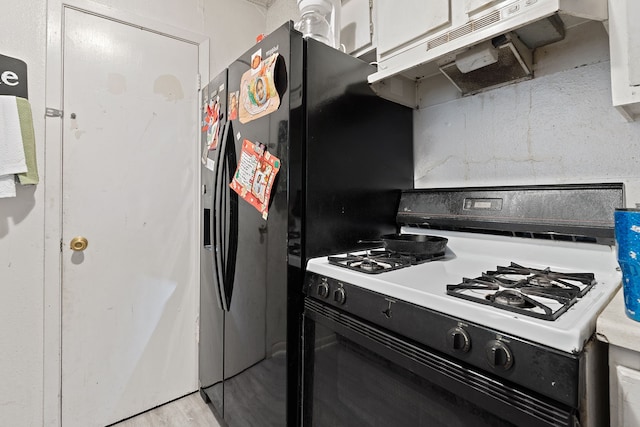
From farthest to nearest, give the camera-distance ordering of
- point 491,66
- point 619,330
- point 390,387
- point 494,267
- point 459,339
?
point 491,66
point 494,267
point 390,387
point 459,339
point 619,330

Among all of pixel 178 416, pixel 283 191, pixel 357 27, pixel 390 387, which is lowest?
pixel 178 416

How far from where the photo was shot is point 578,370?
0.52m

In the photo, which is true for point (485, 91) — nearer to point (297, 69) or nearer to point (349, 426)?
point (297, 69)

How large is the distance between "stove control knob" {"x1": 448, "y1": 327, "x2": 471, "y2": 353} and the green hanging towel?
1.85m

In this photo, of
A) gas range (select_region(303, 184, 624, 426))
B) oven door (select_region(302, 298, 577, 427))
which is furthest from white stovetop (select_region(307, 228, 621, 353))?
oven door (select_region(302, 298, 577, 427))

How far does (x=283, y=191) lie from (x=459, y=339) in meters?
0.74

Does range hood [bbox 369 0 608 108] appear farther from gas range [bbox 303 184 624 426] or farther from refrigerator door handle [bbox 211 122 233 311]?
refrigerator door handle [bbox 211 122 233 311]

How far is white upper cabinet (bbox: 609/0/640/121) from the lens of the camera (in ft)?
2.46

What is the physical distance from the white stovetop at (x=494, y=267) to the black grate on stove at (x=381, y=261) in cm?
3

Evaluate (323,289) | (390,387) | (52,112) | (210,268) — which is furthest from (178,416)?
(52,112)

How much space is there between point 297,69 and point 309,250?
676 mm

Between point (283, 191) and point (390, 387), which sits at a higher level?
point (283, 191)

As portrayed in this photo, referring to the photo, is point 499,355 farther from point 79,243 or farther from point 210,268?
point 79,243

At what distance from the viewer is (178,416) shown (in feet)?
5.75
